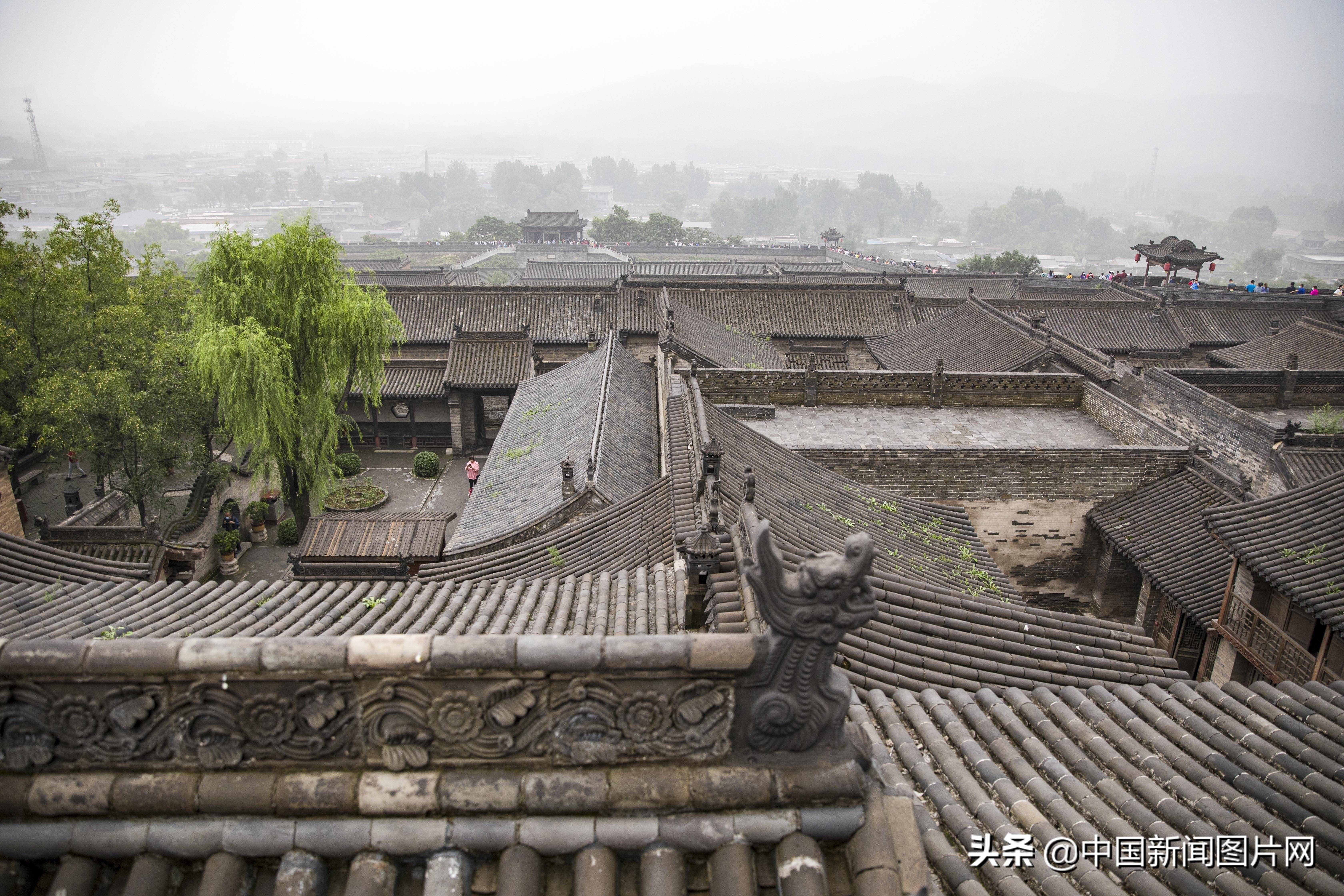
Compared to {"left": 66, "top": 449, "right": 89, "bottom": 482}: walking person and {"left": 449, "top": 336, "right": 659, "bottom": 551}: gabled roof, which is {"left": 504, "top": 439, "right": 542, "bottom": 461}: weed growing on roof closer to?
{"left": 449, "top": 336, "right": 659, "bottom": 551}: gabled roof

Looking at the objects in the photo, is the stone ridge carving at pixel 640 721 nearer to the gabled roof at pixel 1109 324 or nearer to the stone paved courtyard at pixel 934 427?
the stone paved courtyard at pixel 934 427

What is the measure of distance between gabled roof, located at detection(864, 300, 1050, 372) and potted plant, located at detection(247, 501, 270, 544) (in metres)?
19.2

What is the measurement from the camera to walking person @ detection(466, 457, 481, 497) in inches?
1055

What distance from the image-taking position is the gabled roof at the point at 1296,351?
1088 inches

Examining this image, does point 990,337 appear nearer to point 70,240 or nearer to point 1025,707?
point 1025,707

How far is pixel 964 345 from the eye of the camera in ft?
90.8

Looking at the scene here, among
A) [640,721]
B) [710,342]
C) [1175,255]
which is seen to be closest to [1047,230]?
[1175,255]

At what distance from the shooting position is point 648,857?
3.73m

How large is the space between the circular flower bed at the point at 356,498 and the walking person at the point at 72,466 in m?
6.55

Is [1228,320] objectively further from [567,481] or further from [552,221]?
[552,221]

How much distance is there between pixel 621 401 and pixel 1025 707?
54.1ft

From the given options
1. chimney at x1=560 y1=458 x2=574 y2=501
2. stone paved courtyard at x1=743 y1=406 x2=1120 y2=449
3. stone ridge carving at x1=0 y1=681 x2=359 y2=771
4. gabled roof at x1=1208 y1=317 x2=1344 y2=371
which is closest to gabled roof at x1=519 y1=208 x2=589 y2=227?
gabled roof at x1=1208 y1=317 x2=1344 y2=371

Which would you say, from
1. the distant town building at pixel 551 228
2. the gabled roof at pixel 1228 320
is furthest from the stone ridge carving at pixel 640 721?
the distant town building at pixel 551 228

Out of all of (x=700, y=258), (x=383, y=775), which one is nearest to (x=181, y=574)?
(x=383, y=775)
